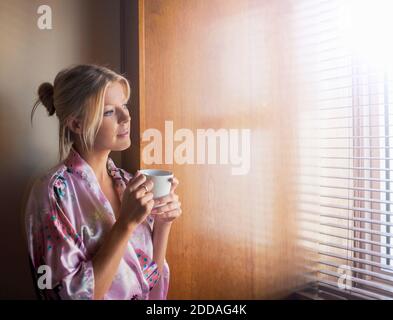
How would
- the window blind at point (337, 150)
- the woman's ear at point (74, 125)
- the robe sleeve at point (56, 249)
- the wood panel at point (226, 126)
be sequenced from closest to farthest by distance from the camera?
the robe sleeve at point (56, 249) → the woman's ear at point (74, 125) → the wood panel at point (226, 126) → the window blind at point (337, 150)

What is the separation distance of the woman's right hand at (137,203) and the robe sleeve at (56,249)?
0.10m

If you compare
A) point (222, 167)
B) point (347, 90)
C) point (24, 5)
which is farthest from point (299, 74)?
point (24, 5)

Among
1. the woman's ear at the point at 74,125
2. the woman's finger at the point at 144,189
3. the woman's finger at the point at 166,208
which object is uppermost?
the woman's ear at the point at 74,125

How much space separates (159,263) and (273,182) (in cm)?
46

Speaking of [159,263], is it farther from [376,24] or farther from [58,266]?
[376,24]

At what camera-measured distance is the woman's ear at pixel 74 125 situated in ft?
2.25

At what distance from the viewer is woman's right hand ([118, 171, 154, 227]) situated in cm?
61

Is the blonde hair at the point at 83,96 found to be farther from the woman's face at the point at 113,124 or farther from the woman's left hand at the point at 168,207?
the woman's left hand at the point at 168,207

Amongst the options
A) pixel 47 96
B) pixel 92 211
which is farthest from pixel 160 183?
pixel 47 96

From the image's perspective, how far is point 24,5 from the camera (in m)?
0.74

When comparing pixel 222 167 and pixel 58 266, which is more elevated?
pixel 222 167

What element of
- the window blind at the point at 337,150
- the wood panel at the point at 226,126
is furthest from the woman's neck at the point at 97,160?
the window blind at the point at 337,150

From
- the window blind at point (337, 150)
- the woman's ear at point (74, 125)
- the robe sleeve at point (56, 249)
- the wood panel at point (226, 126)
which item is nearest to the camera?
the robe sleeve at point (56, 249)
